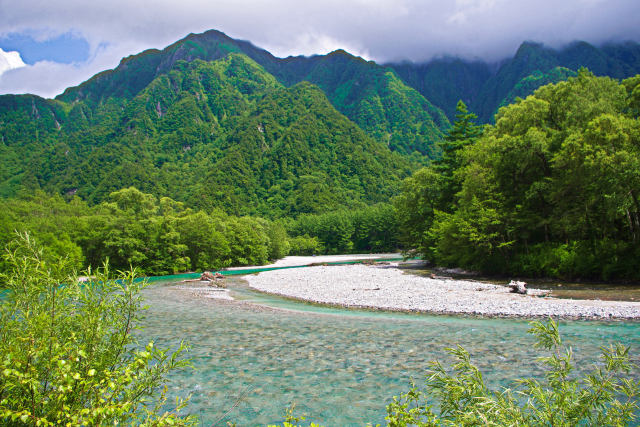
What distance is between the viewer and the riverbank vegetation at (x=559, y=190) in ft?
79.2

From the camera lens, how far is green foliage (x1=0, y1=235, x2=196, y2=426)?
303cm

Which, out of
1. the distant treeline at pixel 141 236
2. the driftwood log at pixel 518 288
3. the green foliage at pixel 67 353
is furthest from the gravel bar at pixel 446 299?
the distant treeline at pixel 141 236

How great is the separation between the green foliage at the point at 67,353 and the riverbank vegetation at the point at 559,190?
93.1ft

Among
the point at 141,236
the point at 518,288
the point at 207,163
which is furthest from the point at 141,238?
the point at 207,163

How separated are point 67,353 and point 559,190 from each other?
107 ft

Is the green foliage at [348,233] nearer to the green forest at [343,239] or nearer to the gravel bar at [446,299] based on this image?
the green forest at [343,239]

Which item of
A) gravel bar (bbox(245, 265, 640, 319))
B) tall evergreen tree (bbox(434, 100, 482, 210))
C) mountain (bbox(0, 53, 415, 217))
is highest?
mountain (bbox(0, 53, 415, 217))

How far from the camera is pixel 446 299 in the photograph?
72.3ft

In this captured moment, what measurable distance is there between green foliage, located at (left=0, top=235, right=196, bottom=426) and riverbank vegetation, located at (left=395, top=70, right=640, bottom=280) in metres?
28.4

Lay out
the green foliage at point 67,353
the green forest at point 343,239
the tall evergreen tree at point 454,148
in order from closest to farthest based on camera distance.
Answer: the green foliage at point 67,353 → the green forest at point 343,239 → the tall evergreen tree at point 454,148

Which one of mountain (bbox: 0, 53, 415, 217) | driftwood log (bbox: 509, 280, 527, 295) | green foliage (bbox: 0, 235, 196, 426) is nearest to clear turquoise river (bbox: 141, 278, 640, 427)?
green foliage (bbox: 0, 235, 196, 426)

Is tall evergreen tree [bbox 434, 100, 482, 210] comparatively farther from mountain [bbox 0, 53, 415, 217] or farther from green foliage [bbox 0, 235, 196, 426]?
mountain [bbox 0, 53, 415, 217]

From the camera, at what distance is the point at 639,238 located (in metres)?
25.3

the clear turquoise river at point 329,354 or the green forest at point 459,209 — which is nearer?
the clear turquoise river at point 329,354
